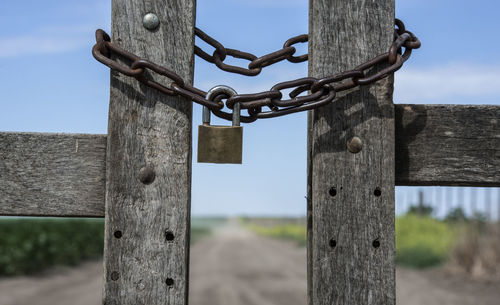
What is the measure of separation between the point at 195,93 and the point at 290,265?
17945 millimetres

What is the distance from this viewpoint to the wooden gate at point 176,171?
1.70 m

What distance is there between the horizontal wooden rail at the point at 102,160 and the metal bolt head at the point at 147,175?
17 centimetres

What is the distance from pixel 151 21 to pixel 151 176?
522 mm

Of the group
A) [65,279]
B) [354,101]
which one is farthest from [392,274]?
[65,279]

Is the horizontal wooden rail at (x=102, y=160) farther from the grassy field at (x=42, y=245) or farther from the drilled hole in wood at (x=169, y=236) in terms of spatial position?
the grassy field at (x=42, y=245)

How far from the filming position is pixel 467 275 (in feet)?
41.8

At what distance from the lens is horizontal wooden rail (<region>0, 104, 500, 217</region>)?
5.88ft

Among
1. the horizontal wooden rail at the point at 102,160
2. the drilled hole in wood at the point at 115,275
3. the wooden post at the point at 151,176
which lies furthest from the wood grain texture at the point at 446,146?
the drilled hole in wood at the point at 115,275

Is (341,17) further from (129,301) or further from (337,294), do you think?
(129,301)

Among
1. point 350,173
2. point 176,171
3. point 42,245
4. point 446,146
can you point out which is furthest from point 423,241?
point 176,171

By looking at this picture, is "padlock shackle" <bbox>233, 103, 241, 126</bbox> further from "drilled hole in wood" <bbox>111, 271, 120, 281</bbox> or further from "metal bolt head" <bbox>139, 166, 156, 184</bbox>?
"drilled hole in wood" <bbox>111, 271, 120, 281</bbox>

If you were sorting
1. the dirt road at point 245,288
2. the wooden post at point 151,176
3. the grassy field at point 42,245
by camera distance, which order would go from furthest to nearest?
the grassy field at point 42,245
the dirt road at point 245,288
the wooden post at point 151,176

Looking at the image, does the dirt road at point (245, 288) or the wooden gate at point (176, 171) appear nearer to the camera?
the wooden gate at point (176, 171)

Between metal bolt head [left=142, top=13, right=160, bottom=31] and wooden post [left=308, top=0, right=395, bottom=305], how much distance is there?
0.53 meters
